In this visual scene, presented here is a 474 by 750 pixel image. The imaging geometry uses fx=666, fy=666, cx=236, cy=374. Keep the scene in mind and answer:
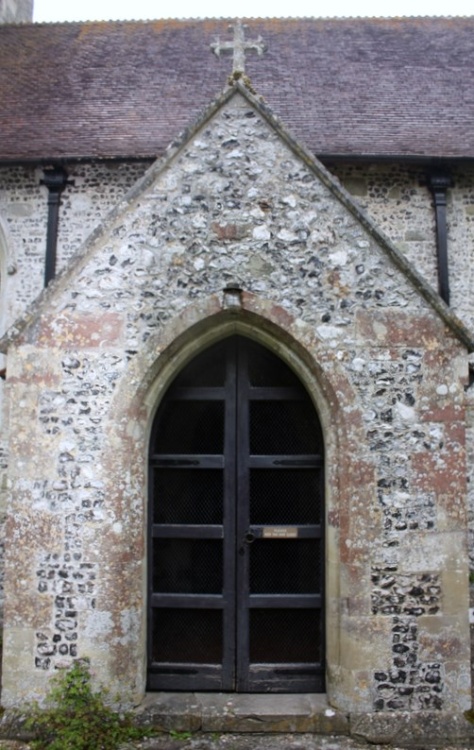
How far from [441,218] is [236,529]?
6287 mm

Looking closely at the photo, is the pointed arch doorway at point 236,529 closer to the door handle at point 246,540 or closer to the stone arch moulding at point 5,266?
the door handle at point 246,540

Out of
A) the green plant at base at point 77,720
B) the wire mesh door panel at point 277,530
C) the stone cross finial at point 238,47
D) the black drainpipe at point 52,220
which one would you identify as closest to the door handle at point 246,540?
the wire mesh door panel at point 277,530

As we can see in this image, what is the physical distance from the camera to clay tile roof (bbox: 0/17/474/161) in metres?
9.68

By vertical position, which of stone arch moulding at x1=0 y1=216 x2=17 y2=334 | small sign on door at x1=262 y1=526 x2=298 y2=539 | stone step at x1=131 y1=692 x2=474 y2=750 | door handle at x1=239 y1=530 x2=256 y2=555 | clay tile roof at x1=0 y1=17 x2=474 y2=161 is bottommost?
stone step at x1=131 y1=692 x2=474 y2=750

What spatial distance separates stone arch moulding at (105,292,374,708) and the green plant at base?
1.07 feet

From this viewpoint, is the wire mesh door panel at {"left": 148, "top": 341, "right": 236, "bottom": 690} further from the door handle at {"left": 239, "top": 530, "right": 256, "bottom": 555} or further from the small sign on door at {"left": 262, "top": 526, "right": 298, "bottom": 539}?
the small sign on door at {"left": 262, "top": 526, "right": 298, "bottom": 539}

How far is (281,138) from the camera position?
211 inches

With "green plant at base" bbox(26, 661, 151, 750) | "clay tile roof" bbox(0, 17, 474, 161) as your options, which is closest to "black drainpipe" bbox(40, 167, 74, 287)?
"clay tile roof" bbox(0, 17, 474, 161)

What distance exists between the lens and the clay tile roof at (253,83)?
9.68 meters

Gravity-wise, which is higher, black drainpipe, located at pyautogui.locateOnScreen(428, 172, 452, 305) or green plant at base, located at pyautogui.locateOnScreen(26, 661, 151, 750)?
black drainpipe, located at pyautogui.locateOnScreen(428, 172, 452, 305)

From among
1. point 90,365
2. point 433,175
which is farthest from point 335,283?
point 433,175

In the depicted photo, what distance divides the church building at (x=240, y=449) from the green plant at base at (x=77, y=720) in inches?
4.9

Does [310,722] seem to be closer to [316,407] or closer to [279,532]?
A: [279,532]

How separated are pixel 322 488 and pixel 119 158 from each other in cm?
608
